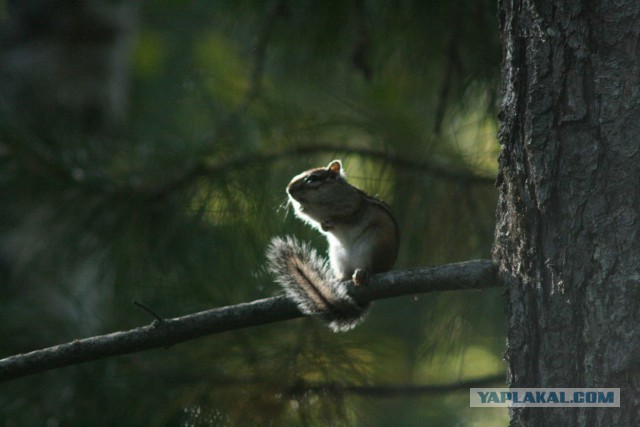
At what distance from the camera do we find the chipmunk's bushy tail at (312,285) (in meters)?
1.74

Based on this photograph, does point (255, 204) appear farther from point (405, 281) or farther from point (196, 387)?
point (405, 281)

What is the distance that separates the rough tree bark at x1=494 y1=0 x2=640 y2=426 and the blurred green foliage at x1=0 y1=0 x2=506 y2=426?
2.76 ft

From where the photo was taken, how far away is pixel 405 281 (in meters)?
1.60

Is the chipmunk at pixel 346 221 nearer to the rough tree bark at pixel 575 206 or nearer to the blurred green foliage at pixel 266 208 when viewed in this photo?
the blurred green foliage at pixel 266 208

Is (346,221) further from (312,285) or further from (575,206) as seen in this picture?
(575,206)

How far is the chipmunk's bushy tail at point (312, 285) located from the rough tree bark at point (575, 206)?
1.34 ft

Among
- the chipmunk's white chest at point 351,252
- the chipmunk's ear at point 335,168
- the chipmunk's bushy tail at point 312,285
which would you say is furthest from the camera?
the chipmunk's ear at point 335,168

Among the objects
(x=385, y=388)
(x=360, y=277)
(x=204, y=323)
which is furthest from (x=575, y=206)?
(x=385, y=388)

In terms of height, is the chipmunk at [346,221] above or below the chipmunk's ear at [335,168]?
below

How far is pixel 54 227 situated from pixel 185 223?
0.51 meters

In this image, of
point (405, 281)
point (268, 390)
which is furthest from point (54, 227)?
point (405, 281)

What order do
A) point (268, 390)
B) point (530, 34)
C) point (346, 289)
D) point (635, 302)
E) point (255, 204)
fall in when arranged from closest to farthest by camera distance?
1. point (635, 302)
2. point (530, 34)
3. point (346, 289)
4. point (268, 390)
5. point (255, 204)

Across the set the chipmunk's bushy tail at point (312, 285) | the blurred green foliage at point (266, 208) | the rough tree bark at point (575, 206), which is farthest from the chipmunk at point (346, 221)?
the rough tree bark at point (575, 206)

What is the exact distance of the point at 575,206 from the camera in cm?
140
